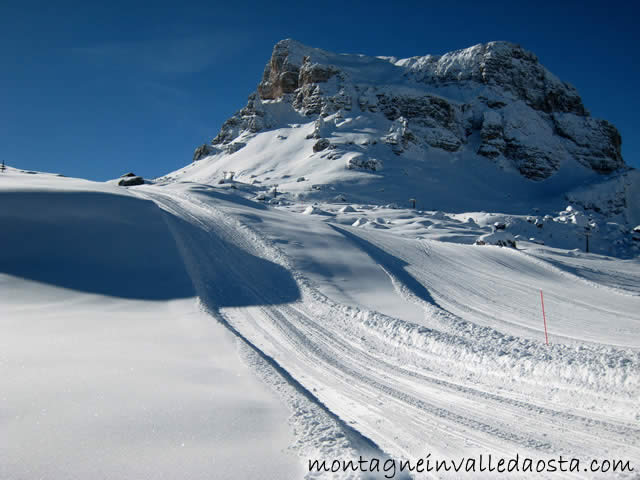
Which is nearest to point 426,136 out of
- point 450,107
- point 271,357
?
point 450,107

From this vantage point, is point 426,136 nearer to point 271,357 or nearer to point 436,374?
point 436,374

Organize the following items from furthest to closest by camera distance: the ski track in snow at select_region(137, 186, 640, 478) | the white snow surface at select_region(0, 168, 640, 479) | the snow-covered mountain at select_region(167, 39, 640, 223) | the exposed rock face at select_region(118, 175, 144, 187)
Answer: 1. the snow-covered mountain at select_region(167, 39, 640, 223)
2. the exposed rock face at select_region(118, 175, 144, 187)
3. the ski track in snow at select_region(137, 186, 640, 478)
4. the white snow surface at select_region(0, 168, 640, 479)

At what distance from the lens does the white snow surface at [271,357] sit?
331 centimetres

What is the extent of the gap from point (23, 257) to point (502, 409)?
43.0 feet

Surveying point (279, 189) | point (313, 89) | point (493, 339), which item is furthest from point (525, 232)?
point (313, 89)

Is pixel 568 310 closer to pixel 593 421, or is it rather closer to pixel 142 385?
pixel 593 421

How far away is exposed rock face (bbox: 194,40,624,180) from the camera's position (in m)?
98.1

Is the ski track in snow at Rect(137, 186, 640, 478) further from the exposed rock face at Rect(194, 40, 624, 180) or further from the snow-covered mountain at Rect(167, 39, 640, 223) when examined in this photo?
the exposed rock face at Rect(194, 40, 624, 180)

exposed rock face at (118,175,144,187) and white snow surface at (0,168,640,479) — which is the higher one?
exposed rock face at (118,175,144,187)

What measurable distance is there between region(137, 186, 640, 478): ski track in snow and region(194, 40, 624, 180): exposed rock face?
79426 mm

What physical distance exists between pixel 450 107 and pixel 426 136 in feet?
49.0

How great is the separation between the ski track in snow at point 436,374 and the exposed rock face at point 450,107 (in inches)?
3127

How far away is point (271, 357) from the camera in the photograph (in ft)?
20.8

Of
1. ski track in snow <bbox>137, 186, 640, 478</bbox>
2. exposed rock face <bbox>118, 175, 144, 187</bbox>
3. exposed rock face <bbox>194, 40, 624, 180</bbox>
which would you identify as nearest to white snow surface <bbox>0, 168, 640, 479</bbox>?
ski track in snow <bbox>137, 186, 640, 478</bbox>
